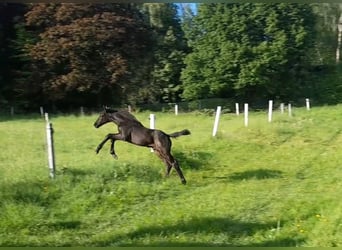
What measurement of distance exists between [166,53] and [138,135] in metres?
0.55

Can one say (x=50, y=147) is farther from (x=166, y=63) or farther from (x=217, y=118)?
(x=217, y=118)

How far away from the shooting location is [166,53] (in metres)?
3.26

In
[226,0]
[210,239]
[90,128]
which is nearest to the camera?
[226,0]

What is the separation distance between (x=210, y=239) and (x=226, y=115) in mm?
793

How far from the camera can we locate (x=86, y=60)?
3.17m

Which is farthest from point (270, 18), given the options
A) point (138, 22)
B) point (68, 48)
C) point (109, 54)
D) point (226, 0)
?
point (68, 48)

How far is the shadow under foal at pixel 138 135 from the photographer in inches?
128

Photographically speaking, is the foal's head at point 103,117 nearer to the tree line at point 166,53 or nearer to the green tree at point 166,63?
the tree line at point 166,53

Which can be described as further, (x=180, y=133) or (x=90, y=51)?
(x=180, y=133)

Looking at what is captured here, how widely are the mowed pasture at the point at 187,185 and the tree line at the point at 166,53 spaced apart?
16cm

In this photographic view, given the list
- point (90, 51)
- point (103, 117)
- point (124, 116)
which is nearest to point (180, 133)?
point (124, 116)

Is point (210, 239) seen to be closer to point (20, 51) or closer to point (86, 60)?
point (86, 60)

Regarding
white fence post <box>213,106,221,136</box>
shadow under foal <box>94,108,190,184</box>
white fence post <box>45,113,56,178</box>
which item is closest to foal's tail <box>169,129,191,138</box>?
shadow under foal <box>94,108,190,184</box>

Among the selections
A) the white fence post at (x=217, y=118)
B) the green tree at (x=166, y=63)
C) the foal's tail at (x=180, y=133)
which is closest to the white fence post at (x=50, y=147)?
the green tree at (x=166, y=63)
